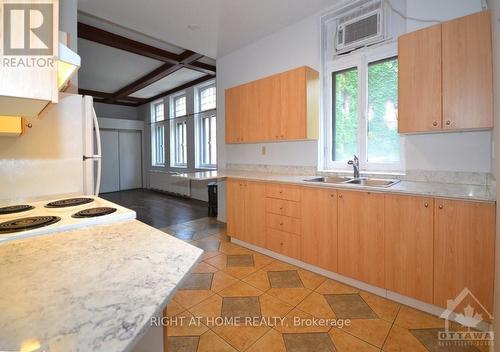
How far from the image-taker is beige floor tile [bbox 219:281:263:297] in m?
2.10

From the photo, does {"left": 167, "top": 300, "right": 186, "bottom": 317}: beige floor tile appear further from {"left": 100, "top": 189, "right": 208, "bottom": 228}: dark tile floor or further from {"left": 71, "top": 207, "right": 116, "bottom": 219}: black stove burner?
{"left": 100, "top": 189, "right": 208, "bottom": 228}: dark tile floor

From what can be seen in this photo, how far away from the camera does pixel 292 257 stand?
2627mm

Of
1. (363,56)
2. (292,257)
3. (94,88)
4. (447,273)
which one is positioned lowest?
(292,257)


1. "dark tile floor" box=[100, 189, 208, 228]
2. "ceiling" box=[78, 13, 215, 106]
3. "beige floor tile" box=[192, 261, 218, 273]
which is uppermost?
"ceiling" box=[78, 13, 215, 106]

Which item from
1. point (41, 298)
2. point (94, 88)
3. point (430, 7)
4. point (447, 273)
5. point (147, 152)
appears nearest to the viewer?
point (41, 298)

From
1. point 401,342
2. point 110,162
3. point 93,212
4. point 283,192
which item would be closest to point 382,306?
point 401,342

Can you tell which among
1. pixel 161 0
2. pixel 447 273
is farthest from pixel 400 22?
pixel 161 0

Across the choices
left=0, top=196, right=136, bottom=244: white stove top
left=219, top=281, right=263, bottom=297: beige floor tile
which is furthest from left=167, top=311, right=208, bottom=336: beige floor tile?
left=0, top=196, right=136, bottom=244: white stove top

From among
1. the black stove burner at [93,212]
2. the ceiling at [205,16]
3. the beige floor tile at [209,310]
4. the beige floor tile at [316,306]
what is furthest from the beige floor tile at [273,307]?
the ceiling at [205,16]

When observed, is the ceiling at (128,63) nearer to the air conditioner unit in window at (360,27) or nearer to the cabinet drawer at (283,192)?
the air conditioner unit in window at (360,27)

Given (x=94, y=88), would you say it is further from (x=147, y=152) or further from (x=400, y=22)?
(x=400, y=22)

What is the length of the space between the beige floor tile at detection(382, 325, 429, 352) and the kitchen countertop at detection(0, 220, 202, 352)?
58.5 inches

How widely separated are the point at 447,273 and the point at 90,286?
2108 mm
